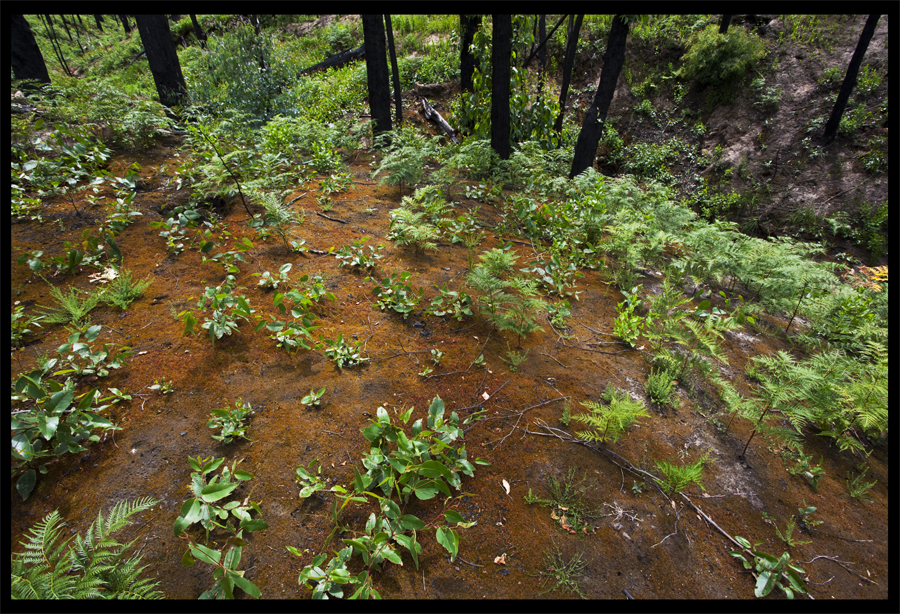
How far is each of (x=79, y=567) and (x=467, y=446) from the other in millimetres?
1854

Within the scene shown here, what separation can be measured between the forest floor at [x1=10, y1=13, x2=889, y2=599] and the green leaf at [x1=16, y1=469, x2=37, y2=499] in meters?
0.06

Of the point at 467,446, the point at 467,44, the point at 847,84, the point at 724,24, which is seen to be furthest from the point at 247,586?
the point at 724,24

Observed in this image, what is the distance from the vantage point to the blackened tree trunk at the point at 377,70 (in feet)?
22.2

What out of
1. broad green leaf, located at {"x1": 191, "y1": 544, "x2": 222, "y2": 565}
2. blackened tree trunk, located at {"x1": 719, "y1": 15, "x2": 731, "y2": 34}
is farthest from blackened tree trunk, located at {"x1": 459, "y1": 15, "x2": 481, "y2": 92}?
blackened tree trunk, located at {"x1": 719, "y1": 15, "x2": 731, "y2": 34}

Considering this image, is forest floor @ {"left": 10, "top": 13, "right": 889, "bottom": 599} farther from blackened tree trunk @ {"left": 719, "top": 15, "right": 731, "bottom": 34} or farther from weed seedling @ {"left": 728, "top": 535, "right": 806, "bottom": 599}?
blackened tree trunk @ {"left": 719, "top": 15, "right": 731, "bottom": 34}

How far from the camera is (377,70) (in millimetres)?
7191

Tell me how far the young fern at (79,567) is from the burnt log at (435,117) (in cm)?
952

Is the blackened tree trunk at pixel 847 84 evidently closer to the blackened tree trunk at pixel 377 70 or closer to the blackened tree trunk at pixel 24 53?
the blackened tree trunk at pixel 377 70

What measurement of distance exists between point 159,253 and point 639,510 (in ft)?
15.3

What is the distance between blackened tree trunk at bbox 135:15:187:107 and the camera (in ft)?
22.4

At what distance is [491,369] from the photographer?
2.87m

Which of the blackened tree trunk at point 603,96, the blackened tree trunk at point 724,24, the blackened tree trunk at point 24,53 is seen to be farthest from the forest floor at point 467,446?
the blackened tree trunk at point 724,24

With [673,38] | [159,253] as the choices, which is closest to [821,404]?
[159,253]

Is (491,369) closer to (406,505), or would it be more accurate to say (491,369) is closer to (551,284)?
(406,505)
